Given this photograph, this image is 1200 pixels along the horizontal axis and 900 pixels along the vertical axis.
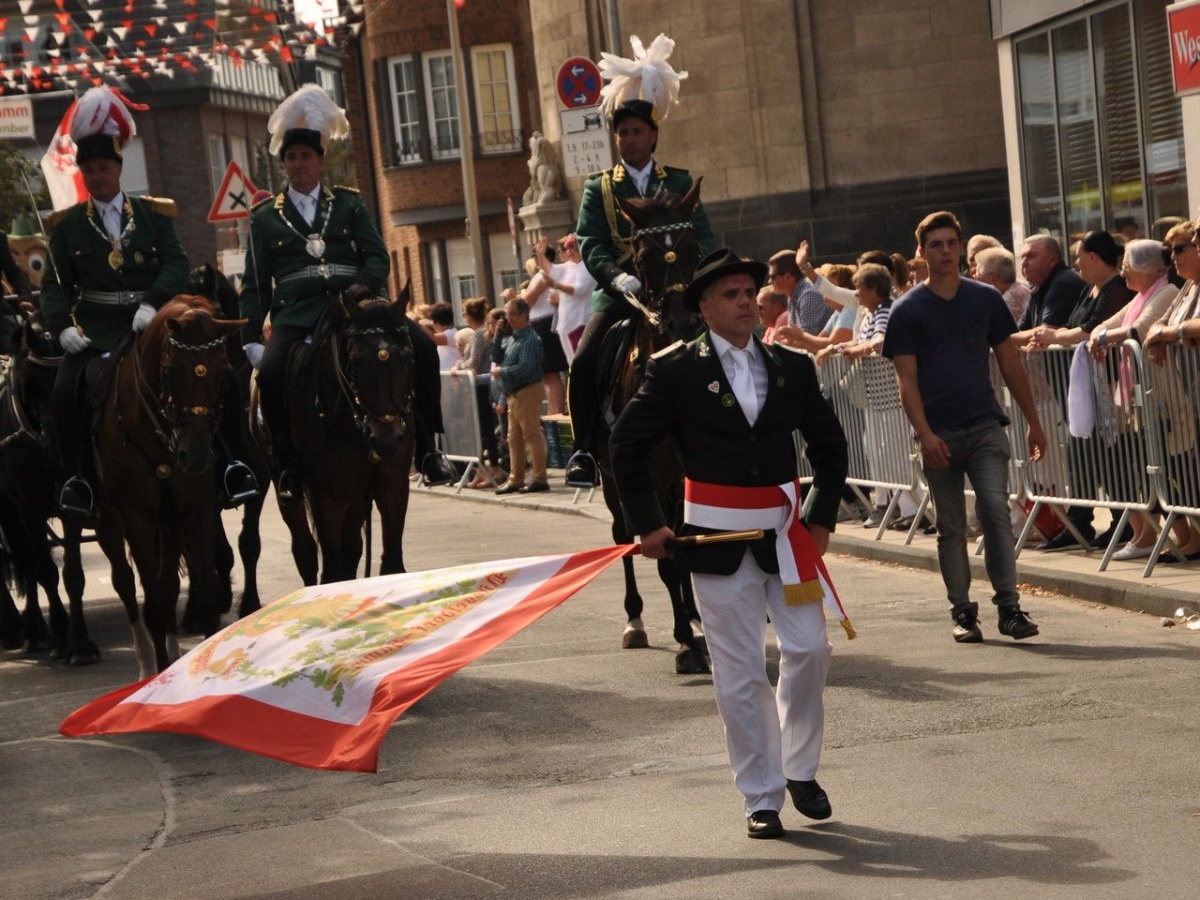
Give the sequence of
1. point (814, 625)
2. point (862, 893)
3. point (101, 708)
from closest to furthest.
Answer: point (862, 893), point (814, 625), point (101, 708)

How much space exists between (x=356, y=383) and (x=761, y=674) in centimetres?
430

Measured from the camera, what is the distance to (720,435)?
7.79 meters

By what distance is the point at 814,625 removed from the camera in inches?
301

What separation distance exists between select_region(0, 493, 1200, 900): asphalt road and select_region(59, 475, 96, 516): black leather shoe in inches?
40.0

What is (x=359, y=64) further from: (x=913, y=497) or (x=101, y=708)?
(x=101, y=708)

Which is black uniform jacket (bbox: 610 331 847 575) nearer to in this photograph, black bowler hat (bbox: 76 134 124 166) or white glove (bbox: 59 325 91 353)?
white glove (bbox: 59 325 91 353)

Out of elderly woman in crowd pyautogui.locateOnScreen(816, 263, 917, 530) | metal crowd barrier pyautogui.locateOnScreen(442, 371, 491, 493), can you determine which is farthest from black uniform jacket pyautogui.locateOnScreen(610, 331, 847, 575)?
metal crowd barrier pyautogui.locateOnScreen(442, 371, 491, 493)

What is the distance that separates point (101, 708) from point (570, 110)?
1485 centimetres

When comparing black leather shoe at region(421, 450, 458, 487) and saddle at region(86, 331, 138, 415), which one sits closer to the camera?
saddle at region(86, 331, 138, 415)

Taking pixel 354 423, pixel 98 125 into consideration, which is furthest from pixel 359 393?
pixel 98 125

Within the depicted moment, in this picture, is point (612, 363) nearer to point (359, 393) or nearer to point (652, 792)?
point (359, 393)

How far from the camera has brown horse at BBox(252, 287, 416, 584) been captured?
444 inches

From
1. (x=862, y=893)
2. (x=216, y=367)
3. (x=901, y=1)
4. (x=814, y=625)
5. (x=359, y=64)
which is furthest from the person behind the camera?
(x=359, y=64)

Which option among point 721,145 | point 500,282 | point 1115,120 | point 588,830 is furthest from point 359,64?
point 588,830
